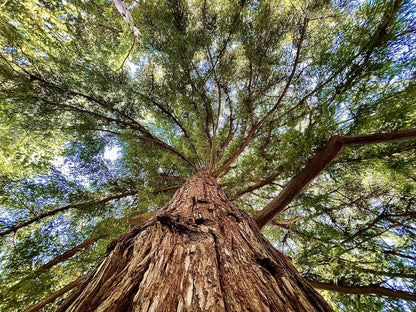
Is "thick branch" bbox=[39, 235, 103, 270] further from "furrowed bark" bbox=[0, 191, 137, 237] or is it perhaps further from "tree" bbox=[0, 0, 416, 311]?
"furrowed bark" bbox=[0, 191, 137, 237]

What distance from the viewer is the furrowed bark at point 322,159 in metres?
1.65

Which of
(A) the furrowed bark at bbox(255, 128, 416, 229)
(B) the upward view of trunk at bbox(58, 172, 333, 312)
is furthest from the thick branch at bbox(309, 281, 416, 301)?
(B) the upward view of trunk at bbox(58, 172, 333, 312)

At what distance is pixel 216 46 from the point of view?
14.5 feet

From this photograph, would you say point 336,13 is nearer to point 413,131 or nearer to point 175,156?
point 413,131

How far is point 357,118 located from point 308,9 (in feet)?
8.21

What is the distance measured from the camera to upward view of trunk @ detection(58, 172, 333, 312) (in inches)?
24.4

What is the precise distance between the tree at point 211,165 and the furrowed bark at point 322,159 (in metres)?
0.02

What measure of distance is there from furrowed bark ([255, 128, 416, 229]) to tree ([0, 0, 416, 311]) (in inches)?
0.6

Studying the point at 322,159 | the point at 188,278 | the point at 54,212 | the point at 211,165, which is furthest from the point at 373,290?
the point at 54,212

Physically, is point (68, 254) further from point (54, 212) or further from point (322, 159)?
point (322, 159)

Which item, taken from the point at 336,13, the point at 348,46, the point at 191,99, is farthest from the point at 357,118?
the point at 191,99

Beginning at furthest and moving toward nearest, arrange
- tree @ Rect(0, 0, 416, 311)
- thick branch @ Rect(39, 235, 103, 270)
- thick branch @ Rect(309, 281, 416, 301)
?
1. thick branch @ Rect(39, 235, 103, 270)
2. thick branch @ Rect(309, 281, 416, 301)
3. tree @ Rect(0, 0, 416, 311)

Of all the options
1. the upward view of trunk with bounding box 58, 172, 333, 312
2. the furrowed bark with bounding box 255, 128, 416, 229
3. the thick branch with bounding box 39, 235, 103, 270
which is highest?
the furrowed bark with bounding box 255, 128, 416, 229

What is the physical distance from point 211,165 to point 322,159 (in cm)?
241
